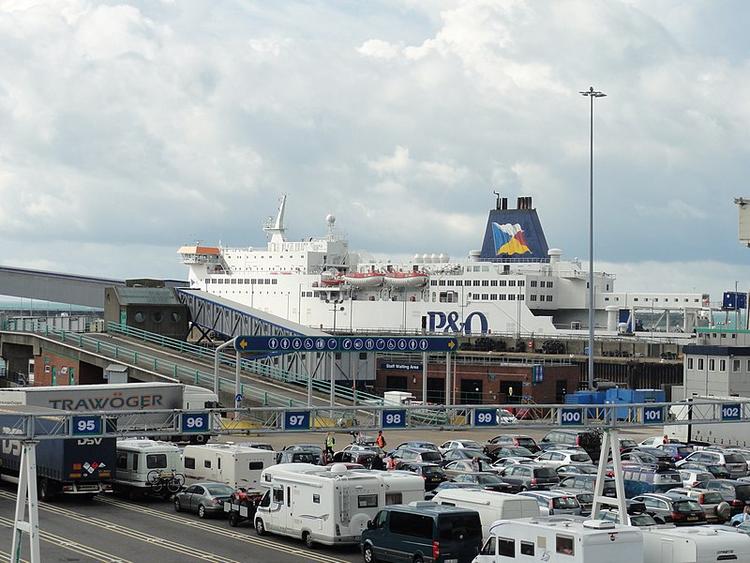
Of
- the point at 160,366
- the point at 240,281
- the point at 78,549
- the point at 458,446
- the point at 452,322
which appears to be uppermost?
the point at 240,281

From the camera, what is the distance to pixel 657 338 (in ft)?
290

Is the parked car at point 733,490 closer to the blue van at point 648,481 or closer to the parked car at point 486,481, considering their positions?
the blue van at point 648,481

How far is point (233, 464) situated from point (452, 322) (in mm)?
66181

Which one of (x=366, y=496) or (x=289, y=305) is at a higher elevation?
(x=289, y=305)

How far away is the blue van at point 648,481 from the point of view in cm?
3588

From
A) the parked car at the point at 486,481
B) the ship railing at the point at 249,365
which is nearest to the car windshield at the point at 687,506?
the parked car at the point at 486,481

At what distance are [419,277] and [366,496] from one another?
74.8m

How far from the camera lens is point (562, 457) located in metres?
42.6

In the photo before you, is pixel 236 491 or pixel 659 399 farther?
pixel 659 399

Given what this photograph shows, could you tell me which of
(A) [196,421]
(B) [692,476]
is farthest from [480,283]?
(A) [196,421]

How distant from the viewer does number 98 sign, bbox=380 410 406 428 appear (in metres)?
29.5

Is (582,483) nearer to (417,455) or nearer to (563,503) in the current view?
(563,503)

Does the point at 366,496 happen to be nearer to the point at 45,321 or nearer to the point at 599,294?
the point at 45,321

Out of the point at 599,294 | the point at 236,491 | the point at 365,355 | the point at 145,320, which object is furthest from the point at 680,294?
the point at 236,491
